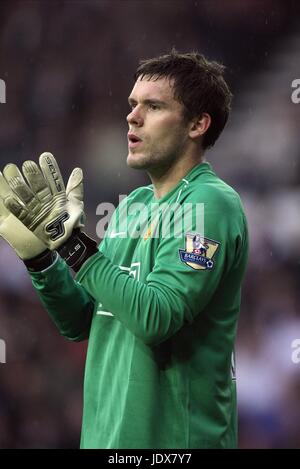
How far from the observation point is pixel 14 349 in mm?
4191

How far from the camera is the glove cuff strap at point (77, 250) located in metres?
1.82

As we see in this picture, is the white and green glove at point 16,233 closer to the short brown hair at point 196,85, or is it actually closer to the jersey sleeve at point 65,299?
the jersey sleeve at point 65,299

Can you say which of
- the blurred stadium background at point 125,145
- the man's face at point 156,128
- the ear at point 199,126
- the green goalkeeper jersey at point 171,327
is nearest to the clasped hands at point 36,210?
the green goalkeeper jersey at point 171,327

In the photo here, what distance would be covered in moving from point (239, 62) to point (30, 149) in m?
1.32

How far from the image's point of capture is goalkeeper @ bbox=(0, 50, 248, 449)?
1802 mm

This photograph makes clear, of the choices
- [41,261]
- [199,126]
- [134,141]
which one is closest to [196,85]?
[199,126]

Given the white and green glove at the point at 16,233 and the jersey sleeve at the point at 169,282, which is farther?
the white and green glove at the point at 16,233

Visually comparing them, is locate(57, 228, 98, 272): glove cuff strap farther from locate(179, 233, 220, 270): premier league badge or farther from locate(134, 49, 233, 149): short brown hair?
locate(134, 49, 233, 149): short brown hair

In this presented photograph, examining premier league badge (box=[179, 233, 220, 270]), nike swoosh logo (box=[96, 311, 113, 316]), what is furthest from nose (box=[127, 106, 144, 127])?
nike swoosh logo (box=[96, 311, 113, 316])

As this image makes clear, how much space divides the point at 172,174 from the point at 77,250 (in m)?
0.40

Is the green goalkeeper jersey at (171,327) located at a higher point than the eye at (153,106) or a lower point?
lower

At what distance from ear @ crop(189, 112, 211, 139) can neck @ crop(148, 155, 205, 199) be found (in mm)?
68

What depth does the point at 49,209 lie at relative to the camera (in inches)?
73.4

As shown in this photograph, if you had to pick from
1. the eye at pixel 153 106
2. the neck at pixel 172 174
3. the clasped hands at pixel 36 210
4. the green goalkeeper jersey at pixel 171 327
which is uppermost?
the eye at pixel 153 106
